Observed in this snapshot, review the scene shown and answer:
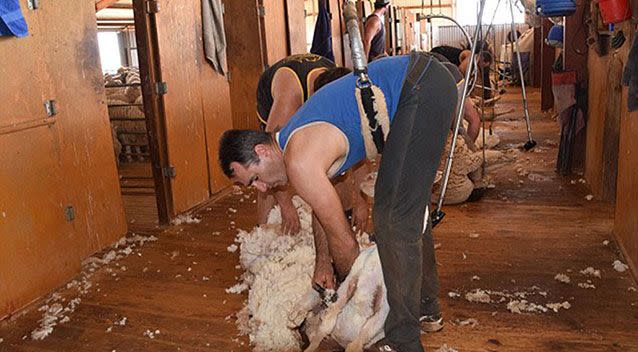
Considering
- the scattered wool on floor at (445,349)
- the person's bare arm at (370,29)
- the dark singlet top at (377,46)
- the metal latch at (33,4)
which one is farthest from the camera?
the dark singlet top at (377,46)

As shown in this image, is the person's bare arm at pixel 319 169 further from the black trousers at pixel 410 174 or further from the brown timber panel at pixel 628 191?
the brown timber panel at pixel 628 191

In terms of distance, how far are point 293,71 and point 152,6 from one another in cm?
160

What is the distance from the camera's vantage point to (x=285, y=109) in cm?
284

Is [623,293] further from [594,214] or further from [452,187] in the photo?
[452,187]

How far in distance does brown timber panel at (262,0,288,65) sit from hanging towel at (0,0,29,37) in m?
2.94

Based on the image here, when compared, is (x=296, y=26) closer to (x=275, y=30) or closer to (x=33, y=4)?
(x=275, y=30)

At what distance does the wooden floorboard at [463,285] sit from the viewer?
246cm

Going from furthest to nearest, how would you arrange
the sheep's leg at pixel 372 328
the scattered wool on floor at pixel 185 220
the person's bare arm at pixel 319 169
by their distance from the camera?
the scattered wool on floor at pixel 185 220
the sheep's leg at pixel 372 328
the person's bare arm at pixel 319 169

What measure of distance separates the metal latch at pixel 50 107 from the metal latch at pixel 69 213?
538 mm

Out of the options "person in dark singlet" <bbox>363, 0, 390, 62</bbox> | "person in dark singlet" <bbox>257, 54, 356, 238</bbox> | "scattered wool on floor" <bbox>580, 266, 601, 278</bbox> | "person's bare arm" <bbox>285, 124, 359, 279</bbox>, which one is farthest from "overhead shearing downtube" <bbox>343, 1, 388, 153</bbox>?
"person in dark singlet" <bbox>363, 0, 390, 62</bbox>

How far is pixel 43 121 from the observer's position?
3.12 metres

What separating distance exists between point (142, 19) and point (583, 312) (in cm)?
324

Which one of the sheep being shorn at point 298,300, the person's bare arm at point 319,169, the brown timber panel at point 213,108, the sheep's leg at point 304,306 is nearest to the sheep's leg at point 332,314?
the sheep being shorn at point 298,300

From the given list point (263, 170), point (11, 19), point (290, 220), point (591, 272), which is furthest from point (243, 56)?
point (263, 170)
